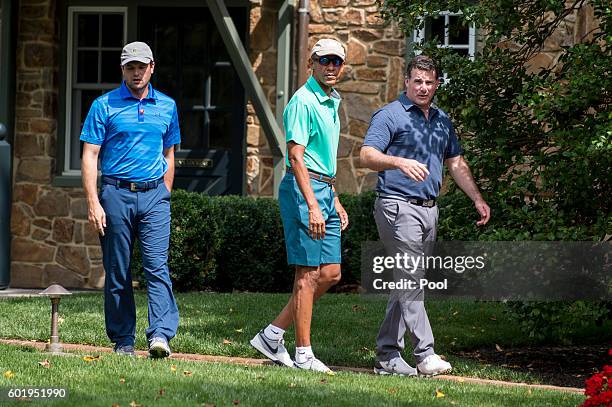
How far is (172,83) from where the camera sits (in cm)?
1399

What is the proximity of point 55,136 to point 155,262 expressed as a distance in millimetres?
7284

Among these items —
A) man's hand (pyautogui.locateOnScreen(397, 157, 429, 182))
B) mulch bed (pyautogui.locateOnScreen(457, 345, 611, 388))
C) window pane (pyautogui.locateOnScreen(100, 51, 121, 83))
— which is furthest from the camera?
window pane (pyautogui.locateOnScreen(100, 51, 121, 83))

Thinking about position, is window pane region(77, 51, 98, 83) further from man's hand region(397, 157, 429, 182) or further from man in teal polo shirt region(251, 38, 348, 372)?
man's hand region(397, 157, 429, 182)

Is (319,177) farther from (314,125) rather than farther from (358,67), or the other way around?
(358,67)

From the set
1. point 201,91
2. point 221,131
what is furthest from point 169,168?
point 201,91

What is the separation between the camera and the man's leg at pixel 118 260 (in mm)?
7199

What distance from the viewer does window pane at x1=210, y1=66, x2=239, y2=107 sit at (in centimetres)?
1382

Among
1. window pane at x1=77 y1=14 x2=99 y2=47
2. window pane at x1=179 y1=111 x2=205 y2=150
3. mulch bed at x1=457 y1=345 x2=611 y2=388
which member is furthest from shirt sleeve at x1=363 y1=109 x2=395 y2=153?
window pane at x1=77 y1=14 x2=99 y2=47

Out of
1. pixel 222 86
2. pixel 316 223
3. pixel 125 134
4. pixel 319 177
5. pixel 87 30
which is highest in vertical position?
pixel 87 30

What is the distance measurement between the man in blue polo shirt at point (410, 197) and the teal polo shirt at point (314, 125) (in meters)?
0.23

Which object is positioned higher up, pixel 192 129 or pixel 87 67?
pixel 87 67

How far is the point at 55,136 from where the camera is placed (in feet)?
46.4

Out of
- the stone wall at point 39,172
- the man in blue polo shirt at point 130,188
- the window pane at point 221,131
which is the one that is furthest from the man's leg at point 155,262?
the stone wall at point 39,172

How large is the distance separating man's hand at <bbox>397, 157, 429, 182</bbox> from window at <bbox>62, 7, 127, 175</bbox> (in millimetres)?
8118
